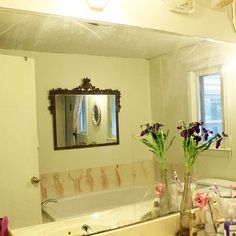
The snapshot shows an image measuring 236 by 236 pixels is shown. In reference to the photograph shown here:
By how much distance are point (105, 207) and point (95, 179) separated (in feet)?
0.43

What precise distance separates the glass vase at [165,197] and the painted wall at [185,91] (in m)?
0.08

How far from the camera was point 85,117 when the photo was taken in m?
1.22

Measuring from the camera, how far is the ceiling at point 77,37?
1088mm

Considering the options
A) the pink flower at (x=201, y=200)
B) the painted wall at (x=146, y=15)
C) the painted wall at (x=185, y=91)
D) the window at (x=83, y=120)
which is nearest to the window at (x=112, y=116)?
the window at (x=83, y=120)

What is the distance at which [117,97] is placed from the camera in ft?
4.34

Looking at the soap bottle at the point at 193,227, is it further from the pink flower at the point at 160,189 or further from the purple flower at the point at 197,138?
the purple flower at the point at 197,138

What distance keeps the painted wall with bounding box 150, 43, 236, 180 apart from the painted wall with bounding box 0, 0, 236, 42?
10 centimetres

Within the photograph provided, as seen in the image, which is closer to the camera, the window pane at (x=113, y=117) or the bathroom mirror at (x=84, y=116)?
the bathroom mirror at (x=84, y=116)

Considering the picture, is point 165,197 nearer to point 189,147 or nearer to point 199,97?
point 189,147

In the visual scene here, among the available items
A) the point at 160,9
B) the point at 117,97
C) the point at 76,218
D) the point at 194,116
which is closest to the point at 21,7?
the point at 117,97

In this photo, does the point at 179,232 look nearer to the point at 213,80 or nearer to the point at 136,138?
the point at 136,138

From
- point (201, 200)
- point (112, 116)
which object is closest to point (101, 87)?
point (112, 116)

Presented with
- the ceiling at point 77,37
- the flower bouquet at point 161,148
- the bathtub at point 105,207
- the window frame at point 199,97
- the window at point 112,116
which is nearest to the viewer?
the ceiling at point 77,37

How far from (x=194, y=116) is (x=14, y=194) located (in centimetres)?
99
